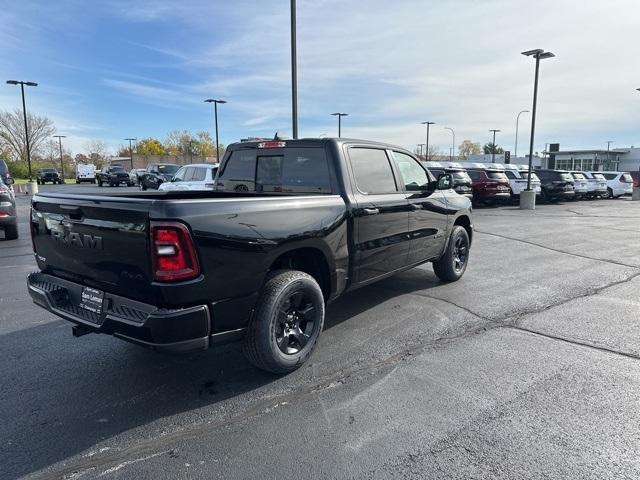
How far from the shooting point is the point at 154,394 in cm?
332

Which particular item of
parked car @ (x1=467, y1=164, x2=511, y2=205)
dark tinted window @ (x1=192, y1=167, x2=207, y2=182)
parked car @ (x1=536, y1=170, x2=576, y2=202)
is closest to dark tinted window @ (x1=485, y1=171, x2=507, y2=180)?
parked car @ (x1=467, y1=164, x2=511, y2=205)

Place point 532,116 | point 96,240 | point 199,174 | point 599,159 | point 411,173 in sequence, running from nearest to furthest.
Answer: point 96,240 → point 411,173 → point 199,174 → point 532,116 → point 599,159

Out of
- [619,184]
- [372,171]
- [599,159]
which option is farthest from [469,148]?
[372,171]

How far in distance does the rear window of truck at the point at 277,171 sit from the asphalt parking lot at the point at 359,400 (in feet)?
4.99

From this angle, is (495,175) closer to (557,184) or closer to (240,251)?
(557,184)

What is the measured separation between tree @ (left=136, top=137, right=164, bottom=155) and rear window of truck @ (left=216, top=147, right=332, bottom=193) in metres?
104

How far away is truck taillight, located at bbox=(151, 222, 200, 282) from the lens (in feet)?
8.97

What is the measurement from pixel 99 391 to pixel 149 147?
110706 mm

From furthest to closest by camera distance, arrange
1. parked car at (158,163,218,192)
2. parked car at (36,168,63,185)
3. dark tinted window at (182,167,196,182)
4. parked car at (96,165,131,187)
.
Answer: parked car at (36,168,63,185)
parked car at (96,165,131,187)
dark tinted window at (182,167,196,182)
parked car at (158,163,218,192)

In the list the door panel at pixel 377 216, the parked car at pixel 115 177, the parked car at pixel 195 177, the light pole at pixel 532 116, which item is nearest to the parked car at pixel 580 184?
the light pole at pixel 532 116

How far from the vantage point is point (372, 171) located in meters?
4.69

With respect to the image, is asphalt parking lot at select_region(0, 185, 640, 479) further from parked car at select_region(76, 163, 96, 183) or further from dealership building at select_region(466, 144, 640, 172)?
dealership building at select_region(466, 144, 640, 172)

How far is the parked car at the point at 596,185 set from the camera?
89.5ft

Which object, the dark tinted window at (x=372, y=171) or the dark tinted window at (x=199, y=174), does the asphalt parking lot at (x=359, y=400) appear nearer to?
the dark tinted window at (x=372, y=171)
